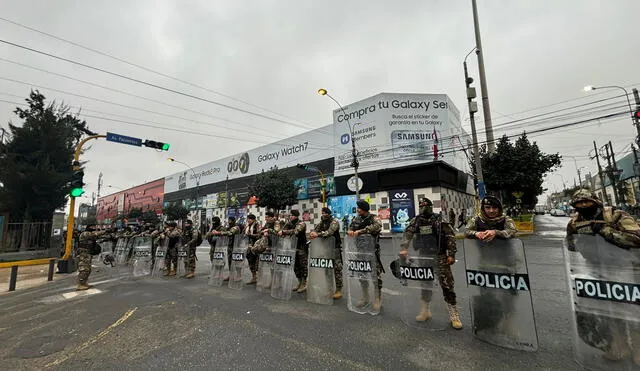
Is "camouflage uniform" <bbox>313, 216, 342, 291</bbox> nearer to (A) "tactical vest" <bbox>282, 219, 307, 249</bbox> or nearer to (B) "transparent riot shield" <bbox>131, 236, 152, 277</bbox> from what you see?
(A) "tactical vest" <bbox>282, 219, 307, 249</bbox>

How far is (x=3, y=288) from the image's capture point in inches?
354

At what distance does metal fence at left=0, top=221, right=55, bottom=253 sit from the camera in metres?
14.3

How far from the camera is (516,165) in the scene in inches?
748

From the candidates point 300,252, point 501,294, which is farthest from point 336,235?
point 501,294

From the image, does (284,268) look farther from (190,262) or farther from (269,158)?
(269,158)

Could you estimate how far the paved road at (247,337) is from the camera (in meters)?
3.20

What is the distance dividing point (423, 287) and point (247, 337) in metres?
2.47

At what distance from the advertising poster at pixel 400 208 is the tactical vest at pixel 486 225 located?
742 inches

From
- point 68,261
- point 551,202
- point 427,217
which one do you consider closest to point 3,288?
point 68,261

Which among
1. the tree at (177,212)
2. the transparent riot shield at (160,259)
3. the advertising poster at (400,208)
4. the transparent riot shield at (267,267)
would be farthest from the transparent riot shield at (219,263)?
the tree at (177,212)

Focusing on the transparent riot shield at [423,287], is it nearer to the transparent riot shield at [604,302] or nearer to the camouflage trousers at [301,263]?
the transparent riot shield at [604,302]

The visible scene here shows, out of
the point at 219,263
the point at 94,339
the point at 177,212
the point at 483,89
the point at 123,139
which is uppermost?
the point at 483,89

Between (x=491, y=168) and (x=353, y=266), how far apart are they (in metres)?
18.5

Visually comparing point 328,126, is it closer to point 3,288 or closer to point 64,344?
point 3,288
